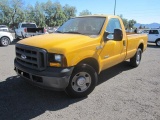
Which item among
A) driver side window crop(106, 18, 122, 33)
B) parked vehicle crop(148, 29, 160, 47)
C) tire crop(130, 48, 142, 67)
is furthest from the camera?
parked vehicle crop(148, 29, 160, 47)

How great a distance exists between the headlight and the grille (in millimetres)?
106

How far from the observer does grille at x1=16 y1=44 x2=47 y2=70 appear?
394cm

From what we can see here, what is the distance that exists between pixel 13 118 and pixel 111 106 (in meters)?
2.00

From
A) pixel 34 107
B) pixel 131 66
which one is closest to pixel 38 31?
pixel 131 66

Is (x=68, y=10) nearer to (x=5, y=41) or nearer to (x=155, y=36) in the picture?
(x=155, y=36)

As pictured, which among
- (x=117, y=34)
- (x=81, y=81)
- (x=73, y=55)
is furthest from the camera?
(x=117, y=34)

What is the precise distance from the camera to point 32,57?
13.4ft

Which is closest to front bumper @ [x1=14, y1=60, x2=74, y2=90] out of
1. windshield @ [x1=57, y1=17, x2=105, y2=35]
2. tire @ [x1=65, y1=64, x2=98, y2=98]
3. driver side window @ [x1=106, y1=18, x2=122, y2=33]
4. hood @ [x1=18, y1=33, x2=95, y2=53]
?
tire @ [x1=65, y1=64, x2=98, y2=98]

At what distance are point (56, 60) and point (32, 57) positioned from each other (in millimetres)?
573

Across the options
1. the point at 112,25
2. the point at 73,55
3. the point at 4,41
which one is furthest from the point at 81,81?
the point at 4,41

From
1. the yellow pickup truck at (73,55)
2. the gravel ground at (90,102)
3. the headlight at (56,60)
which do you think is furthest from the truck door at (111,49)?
→ the headlight at (56,60)

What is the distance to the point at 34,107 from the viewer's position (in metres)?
4.02

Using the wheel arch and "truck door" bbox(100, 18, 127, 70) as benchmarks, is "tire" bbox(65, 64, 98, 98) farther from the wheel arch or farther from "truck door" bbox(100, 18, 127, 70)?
"truck door" bbox(100, 18, 127, 70)

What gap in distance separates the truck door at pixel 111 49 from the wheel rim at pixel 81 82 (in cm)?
68
